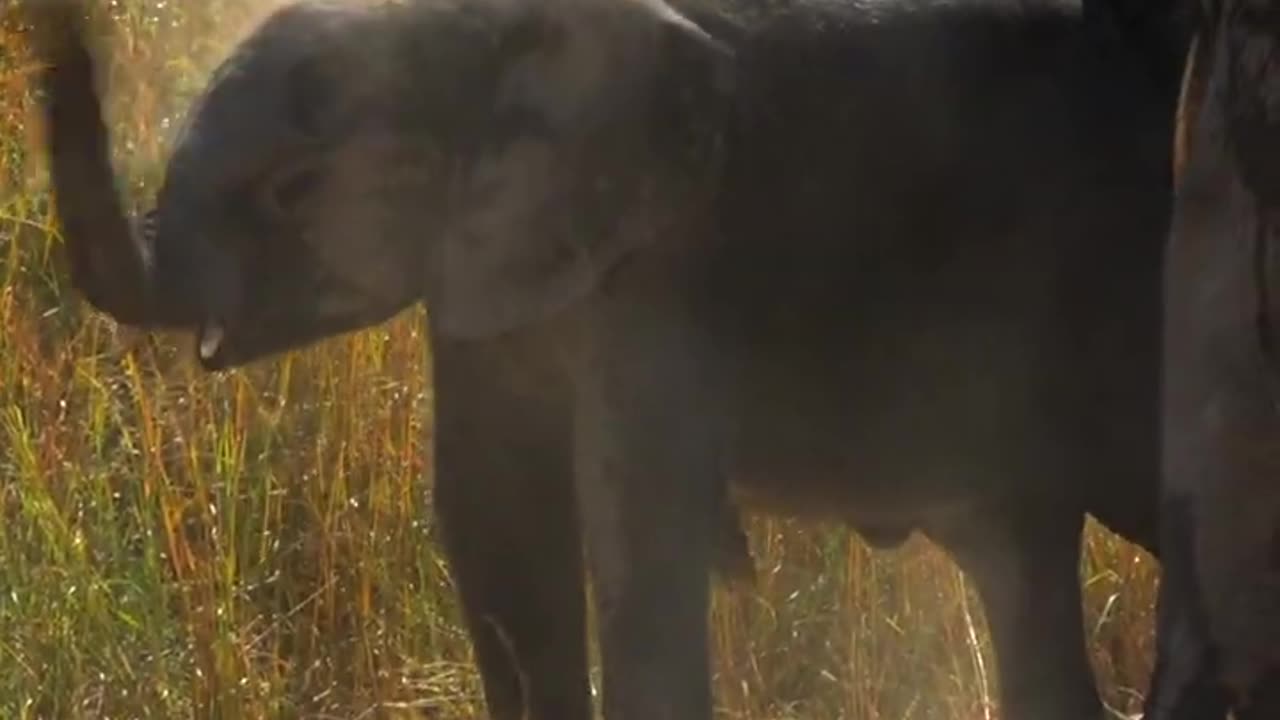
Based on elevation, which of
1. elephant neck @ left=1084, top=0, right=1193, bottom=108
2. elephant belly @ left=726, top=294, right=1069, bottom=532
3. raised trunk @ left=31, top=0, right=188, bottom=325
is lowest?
elephant belly @ left=726, top=294, right=1069, bottom=532

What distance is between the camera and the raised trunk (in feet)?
3.26

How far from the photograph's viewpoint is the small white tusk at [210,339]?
101 centimetres

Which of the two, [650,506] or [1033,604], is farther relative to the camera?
[1033,604]

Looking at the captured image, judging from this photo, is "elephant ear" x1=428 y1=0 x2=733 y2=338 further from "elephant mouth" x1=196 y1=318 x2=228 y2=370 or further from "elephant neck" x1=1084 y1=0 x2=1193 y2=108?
"elephant neck" x1=1084 y1=0 x2=1193 y2=108

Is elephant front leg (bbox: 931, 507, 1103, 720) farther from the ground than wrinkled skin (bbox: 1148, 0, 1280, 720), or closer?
closer

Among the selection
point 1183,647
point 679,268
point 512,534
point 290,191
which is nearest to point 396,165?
point 290,191

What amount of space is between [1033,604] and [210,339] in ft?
1.83

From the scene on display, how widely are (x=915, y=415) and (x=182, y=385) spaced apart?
831 millimetres

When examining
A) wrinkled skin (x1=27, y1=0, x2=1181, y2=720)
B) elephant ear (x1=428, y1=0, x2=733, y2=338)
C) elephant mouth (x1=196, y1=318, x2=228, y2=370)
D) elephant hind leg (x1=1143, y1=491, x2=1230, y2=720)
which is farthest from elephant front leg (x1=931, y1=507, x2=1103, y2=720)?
elephant mouth (x1=196, y1=318, x2=228, y2=370)

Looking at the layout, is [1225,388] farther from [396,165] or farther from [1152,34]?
[396,165]

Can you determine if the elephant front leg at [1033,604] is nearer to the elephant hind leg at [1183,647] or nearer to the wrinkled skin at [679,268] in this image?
the wrinkled skin at [679,268]

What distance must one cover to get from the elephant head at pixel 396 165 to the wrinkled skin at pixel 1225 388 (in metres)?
0.23

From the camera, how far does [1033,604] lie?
52.6 inches

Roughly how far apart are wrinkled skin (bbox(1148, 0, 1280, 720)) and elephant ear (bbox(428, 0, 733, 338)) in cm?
23
